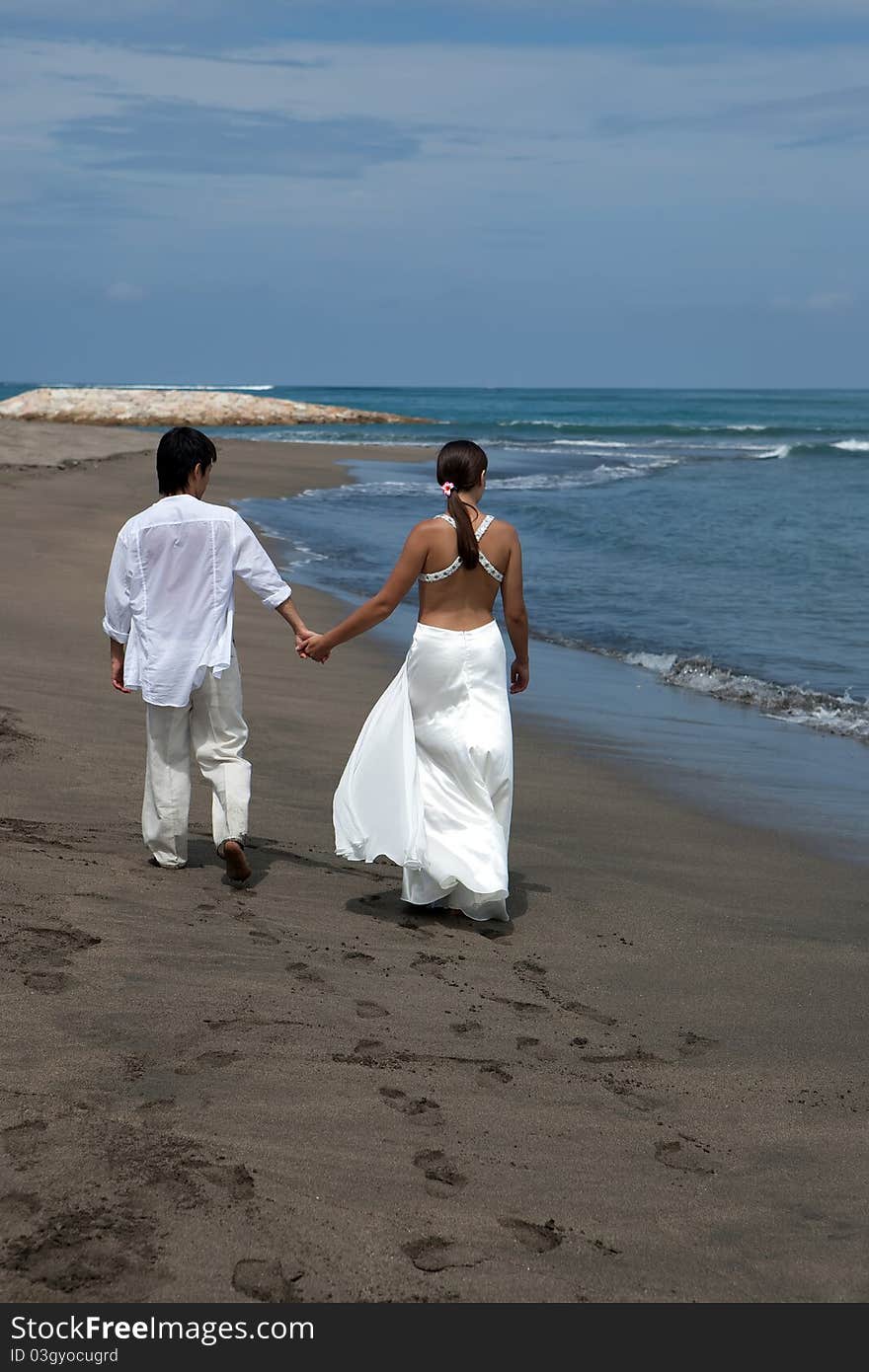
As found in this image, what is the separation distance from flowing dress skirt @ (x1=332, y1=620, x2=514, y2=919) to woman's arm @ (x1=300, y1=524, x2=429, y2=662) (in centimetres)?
18

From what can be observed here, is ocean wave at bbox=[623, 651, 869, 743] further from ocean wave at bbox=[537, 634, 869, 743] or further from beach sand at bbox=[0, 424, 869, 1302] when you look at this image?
beach sand at bbox=[0, 424, 869, 1302]

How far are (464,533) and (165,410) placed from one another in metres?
59.3

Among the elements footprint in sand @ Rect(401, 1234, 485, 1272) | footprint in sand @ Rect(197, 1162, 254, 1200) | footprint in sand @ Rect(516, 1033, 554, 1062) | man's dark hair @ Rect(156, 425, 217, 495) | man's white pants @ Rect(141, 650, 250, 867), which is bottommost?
footprint in sand @ Rect(516, 1033, 554, 1062)

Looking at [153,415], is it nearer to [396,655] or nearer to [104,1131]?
[396,655]

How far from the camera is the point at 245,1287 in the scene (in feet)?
8.30

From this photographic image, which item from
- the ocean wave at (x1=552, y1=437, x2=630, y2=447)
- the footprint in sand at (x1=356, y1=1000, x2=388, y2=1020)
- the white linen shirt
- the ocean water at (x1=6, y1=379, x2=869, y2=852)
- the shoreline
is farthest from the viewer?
the ocean wave at (x1=552, y1=437, x2=630, y2=447)

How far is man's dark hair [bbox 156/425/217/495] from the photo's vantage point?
196 inches

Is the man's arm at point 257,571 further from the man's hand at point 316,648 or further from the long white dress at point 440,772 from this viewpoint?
the long white dress at point 440,772

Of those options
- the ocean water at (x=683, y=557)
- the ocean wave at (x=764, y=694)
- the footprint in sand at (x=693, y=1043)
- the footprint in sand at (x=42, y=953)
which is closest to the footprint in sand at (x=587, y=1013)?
the footprint in sand at (x=693, y=1043)

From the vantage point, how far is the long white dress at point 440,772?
492cm

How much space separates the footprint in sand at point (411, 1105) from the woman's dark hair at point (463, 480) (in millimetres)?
2108

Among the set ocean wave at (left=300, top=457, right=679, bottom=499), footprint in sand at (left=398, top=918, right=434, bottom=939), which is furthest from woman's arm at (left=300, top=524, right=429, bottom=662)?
ocean wave at (left=300, top=457, right=679, bottom=499)

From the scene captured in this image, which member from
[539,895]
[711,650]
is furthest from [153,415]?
[539,895]

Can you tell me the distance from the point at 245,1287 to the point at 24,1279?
1.34 ft
